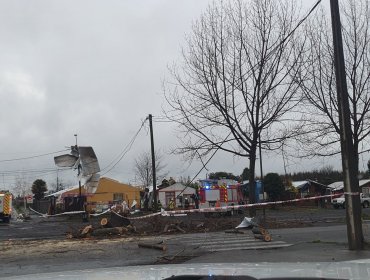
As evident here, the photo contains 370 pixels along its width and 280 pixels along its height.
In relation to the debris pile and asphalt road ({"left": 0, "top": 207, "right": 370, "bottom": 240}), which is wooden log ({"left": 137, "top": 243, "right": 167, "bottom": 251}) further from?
asphalt road ({"left": 0, "top": 207, "right": 370, "bottom": 240})

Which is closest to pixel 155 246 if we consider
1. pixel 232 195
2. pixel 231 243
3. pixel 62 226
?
pixel 231 243

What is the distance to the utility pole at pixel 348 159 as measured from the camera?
11.9m

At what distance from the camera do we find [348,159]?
11.9 metres

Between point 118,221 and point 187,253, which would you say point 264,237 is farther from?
point 118,221

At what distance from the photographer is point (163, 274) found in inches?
125

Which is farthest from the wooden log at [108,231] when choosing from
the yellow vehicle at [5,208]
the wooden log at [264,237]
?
the yellow vehicle at [5,208]

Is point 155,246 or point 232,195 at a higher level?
point 232,195

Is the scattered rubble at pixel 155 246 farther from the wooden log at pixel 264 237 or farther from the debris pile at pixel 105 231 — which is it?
the debris pile at pixel 105 231

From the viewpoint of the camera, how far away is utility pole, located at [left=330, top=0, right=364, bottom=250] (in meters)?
11.9

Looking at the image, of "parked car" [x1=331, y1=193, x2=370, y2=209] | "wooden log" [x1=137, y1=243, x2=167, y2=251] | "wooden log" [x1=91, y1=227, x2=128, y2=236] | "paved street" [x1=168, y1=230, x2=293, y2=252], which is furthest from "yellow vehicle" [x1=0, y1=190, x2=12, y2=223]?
"wooden log" [x1=137, y1=243, x2=167, y2=251]

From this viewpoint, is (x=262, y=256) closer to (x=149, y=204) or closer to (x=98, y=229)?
(x=98, y=229)

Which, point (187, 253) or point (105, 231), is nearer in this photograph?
point (187, 253)

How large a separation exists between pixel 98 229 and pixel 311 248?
10681mm

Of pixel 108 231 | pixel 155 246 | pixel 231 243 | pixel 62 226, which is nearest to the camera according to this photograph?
pixel 155 246
